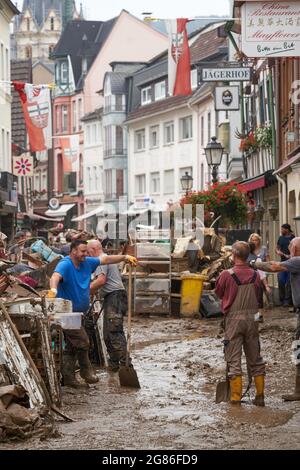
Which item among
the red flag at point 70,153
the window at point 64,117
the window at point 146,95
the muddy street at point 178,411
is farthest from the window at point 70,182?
the muddy street at point 178,411

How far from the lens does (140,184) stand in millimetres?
75625

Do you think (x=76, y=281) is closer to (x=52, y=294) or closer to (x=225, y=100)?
(x=52, y=294)

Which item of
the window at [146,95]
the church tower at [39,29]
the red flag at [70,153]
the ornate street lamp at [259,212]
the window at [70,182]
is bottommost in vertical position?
the ornate street lamp at [259,212]

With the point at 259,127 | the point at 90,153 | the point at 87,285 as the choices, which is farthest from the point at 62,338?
the point at 90,153

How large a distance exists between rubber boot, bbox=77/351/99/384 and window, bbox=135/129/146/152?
198ft

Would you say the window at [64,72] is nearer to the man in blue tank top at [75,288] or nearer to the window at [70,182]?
the window at [70,182]

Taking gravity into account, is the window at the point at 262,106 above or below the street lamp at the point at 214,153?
above

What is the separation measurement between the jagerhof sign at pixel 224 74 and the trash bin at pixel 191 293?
12.8 ft

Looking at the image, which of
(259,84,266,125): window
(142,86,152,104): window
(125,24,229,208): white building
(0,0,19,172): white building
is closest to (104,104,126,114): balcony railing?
(125,24,229,208): white building

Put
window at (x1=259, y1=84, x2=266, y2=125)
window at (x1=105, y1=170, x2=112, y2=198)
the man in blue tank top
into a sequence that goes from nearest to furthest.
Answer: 1. the man in blue tank top
2. window at (x1=259, y1=84, x2=266, y2=125)
3. window at (x1=105, y1=170, x2=112, y2=198)

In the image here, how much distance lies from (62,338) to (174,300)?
43.2 ft

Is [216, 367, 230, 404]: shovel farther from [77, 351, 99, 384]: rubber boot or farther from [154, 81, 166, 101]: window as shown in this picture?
[154, 81, 166, 101]: window

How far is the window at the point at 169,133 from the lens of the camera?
68.6 meters

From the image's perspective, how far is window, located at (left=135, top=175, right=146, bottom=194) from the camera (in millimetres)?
74875
